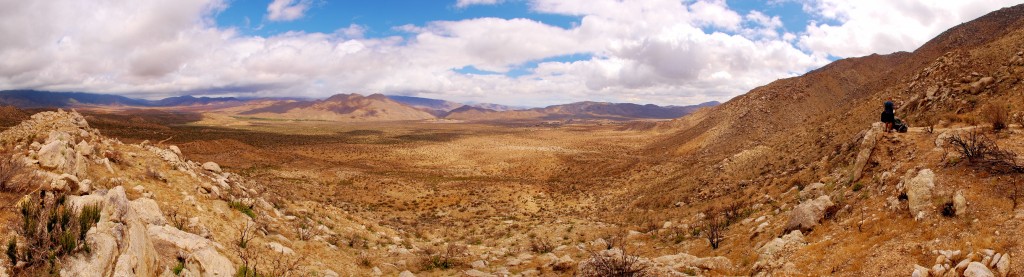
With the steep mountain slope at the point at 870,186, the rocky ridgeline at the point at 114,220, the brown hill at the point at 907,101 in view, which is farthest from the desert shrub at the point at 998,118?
the rocky ridgeline at the point at 114,220

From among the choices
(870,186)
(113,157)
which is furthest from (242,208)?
(870,186)

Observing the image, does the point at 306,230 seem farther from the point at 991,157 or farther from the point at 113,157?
the point at 991,157

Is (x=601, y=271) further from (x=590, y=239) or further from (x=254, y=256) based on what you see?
(x=590, y=239)

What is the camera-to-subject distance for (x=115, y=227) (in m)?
6.52

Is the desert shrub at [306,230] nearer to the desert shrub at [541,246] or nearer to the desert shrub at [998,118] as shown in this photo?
the desert shrub at [541,246]

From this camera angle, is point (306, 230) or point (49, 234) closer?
point (49, 234)

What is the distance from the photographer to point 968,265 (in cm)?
633

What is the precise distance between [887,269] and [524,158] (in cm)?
4934

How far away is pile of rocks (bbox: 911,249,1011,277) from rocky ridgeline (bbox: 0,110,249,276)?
11549 mm

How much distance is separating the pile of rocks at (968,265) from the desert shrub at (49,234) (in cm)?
1192

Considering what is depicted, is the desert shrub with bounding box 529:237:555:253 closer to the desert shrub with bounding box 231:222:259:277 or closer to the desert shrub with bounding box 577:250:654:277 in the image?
the desert shrub with bounding box 577:250:654:277

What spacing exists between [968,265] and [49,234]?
12.6m

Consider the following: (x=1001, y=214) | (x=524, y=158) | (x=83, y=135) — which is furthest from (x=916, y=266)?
(x=524, y=158)

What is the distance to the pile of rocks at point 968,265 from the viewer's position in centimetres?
612
